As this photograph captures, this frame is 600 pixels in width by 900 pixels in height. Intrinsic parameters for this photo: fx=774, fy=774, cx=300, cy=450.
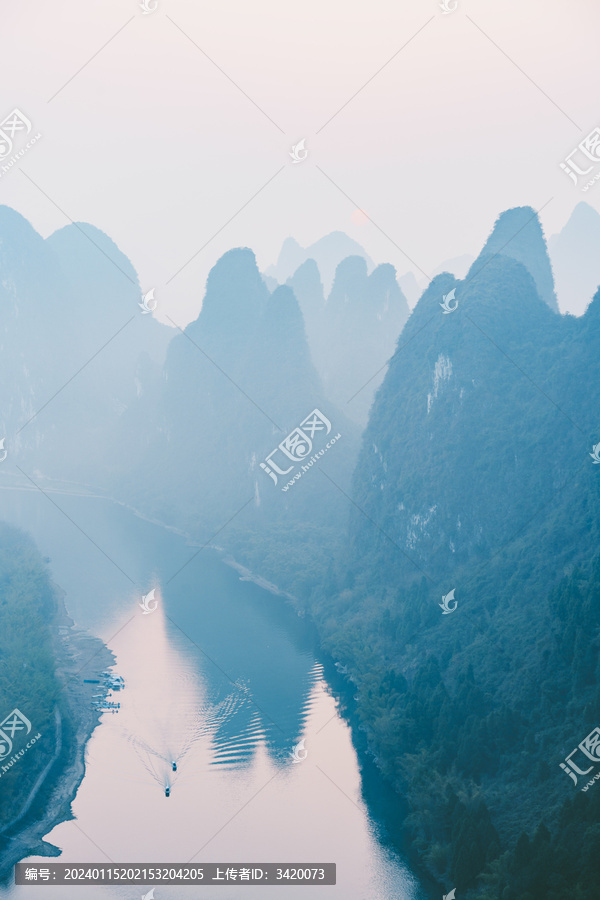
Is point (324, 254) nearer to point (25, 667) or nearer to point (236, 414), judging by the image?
point (236, 414)

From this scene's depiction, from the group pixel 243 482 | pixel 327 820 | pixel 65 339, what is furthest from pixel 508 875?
pixel 65 339

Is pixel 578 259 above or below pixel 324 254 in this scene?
below

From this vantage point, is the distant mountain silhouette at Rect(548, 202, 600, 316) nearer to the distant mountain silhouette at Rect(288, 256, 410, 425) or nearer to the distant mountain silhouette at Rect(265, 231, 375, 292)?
the distant mountain silhouette at Rect(288, 256, 410, 425)

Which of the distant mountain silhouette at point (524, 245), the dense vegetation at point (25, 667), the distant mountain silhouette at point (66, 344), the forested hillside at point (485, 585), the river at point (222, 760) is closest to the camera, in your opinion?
the forested hillside at point (485, 585)

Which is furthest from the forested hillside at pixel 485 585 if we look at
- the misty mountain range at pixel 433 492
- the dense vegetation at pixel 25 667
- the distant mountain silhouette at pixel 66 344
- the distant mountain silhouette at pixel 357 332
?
the distant mountain silhouette at pixel 66 344

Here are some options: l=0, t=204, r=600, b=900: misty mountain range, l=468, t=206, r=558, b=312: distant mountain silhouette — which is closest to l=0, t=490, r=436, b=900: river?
l=0, t=204, r=600, b=900: misty mountain range

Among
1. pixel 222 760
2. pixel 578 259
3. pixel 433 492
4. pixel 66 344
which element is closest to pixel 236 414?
pixel 433 492

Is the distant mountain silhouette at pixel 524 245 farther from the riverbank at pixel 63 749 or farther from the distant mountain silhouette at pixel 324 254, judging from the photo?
the distant mountain silhouette at pixel 324 254
